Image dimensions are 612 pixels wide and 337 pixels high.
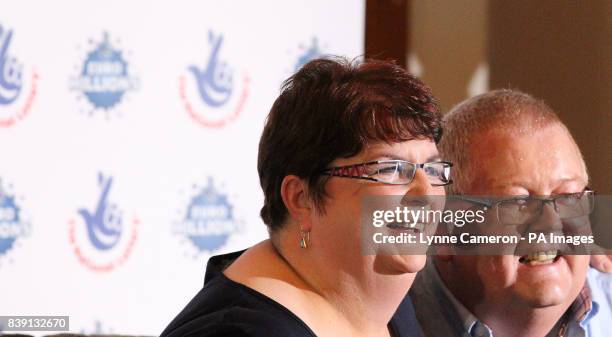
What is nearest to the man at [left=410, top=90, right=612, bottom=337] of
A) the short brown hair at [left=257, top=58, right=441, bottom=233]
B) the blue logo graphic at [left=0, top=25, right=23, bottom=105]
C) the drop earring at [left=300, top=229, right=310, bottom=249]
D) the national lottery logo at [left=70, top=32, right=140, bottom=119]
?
the short brown hair at [left=257, top=58, right=441, bottom=233]

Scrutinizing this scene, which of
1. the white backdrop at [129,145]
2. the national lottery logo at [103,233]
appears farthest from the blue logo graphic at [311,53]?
the national lottery logo at [103,233]

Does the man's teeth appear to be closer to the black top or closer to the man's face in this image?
the man's face

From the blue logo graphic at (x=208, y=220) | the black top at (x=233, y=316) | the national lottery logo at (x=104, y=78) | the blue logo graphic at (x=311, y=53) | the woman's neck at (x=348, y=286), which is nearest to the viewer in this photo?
the black top at (x=233, y=316)

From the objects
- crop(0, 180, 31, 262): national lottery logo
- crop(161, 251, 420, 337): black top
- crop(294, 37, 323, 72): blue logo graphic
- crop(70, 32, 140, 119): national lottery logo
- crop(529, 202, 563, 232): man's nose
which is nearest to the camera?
crop(161, 251, 420, 337): black top

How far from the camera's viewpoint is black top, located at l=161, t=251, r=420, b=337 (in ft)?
3.84

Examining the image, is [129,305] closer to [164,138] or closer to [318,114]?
[164,138]

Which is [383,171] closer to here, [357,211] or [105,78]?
[357,211]

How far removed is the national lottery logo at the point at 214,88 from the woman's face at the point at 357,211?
5.75 ft

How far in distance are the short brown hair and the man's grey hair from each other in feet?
1.01

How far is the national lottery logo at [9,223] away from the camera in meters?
2.73

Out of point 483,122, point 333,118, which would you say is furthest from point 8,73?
point 333,118

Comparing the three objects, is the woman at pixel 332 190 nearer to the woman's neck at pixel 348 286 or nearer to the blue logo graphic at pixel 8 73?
the woman's neck at pixel 348 286

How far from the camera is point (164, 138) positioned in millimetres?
2896

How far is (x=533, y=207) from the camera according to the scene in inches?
60.9
